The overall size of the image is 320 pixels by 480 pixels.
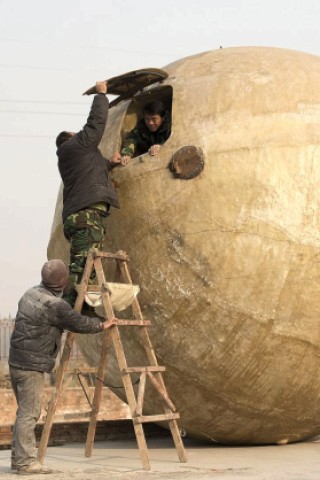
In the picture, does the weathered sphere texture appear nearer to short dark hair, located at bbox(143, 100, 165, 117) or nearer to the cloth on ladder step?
short dark hair, located at bbox(143, 100, 165, 117)

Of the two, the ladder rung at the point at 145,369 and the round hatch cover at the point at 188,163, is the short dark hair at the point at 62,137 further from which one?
the ladder rung at the point at 145,369

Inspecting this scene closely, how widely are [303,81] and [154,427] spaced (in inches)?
Answer: 169

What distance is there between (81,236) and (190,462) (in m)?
2.14

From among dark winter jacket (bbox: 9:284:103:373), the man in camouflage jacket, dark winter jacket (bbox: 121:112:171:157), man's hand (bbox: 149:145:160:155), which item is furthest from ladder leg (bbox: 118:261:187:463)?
dark winter jacket (bbox: 121:112:171:157)

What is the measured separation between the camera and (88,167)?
7.99 m

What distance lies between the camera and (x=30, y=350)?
23.8ft

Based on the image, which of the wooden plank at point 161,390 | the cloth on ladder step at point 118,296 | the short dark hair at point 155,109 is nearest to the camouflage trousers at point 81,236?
the cloth on ladder step at point 118,296

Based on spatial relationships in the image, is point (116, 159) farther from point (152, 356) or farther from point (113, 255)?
point (152, 356)

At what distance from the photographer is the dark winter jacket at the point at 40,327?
7.23 metres

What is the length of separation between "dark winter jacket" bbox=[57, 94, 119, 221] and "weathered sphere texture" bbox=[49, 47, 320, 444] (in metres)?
0.35

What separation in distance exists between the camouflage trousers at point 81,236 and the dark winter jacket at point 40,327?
0.67 meters

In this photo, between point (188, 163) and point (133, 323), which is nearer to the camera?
point (133, 323)

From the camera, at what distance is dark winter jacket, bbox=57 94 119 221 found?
792 centimetres

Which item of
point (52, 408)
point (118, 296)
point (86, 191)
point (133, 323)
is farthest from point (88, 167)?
point (52, 408)
